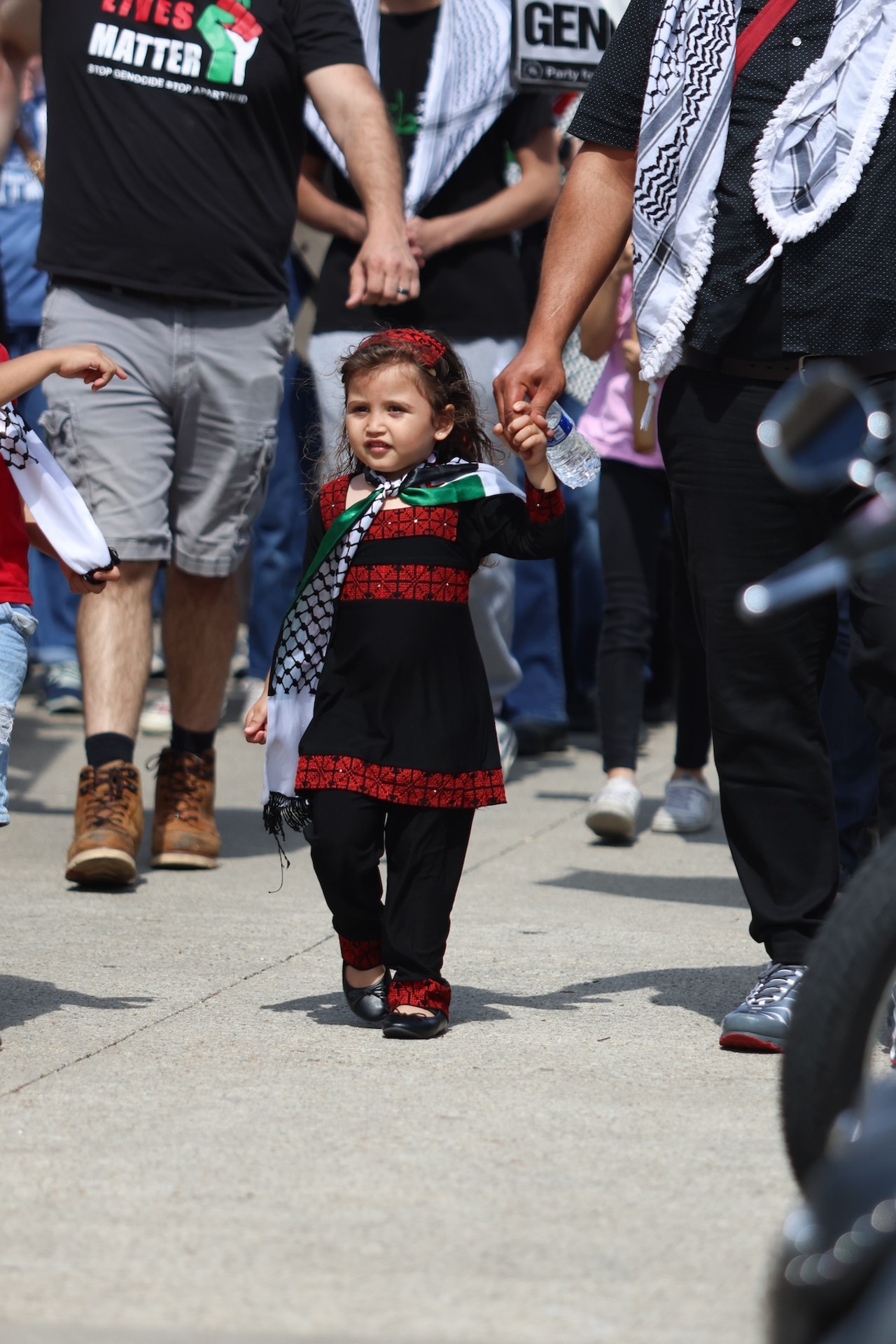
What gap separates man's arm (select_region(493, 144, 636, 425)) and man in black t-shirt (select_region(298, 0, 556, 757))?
2.45 meters

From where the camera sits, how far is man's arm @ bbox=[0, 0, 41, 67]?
5.23 meters

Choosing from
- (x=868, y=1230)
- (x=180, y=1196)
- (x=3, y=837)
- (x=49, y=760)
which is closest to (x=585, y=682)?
(x=49, y=760)

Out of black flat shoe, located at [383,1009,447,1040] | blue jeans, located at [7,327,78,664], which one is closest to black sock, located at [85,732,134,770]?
black flat shoe, located at [383,1009,447,1040]

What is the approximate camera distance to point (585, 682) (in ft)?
27.6

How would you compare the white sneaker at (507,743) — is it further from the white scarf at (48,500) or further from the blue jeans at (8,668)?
the blue jeans at (8,668)

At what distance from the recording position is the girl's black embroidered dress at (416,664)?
366cm

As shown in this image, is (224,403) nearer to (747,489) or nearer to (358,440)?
(358,440)

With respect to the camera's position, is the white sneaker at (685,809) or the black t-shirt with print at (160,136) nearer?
the black t-shirt with print at (160,136)

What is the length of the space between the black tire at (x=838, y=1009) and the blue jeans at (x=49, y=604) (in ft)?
20.4

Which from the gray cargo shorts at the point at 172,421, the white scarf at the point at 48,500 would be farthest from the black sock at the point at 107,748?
the white scarf at the point at 48,500

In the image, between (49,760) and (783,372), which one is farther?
(49,760)

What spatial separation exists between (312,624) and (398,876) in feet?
1.62

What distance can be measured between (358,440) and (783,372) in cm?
80

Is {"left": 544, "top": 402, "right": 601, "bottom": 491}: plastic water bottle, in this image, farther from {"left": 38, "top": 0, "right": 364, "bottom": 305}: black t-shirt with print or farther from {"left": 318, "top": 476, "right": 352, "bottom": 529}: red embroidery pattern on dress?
{"left": 38, "top": 0, "right": 364, "bottom": 305}: black t-shirt with print
